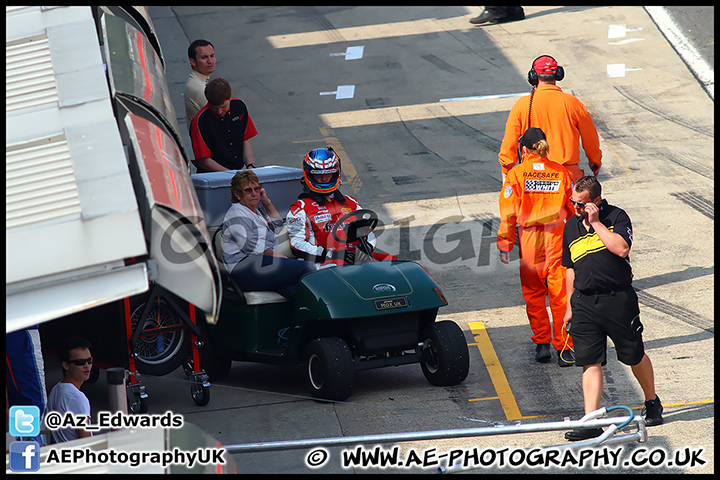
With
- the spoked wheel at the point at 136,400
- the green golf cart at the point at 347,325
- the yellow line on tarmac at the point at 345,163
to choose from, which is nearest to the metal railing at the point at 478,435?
the green golf cart at the point at 347,325

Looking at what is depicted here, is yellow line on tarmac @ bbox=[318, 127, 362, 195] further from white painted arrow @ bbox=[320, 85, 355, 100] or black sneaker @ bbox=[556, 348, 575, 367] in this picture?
black sneaker @ bbox=[556, 348, 575, 367]

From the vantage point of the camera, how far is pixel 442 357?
23.2 ft

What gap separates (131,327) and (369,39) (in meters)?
13.1

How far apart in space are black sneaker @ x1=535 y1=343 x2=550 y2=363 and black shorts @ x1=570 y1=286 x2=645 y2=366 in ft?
4.30

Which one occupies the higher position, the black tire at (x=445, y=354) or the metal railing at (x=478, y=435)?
the metal railing at (x=478, y=435)

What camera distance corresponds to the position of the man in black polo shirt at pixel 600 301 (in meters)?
6.15

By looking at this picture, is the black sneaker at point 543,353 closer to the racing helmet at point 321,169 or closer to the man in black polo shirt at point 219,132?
the racing helmet at point 321,169

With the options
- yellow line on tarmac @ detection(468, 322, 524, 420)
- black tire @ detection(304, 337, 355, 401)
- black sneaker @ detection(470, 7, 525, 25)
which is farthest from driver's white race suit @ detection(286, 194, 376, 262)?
black sneaker @ detection(470, 7, 525, 25)

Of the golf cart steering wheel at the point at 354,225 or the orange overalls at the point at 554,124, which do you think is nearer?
the golf cart steering wheel at the point at 354,225

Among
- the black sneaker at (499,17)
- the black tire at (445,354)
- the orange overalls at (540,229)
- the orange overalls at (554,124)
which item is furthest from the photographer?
the black sneaker at (499,17)

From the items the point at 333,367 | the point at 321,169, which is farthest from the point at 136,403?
the point at 321,169

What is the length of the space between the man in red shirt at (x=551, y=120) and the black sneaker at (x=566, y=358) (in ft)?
5.83

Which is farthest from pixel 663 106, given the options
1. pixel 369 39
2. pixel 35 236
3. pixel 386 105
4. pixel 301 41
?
pixel 35 236

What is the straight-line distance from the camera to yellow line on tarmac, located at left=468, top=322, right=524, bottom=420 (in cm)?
680
